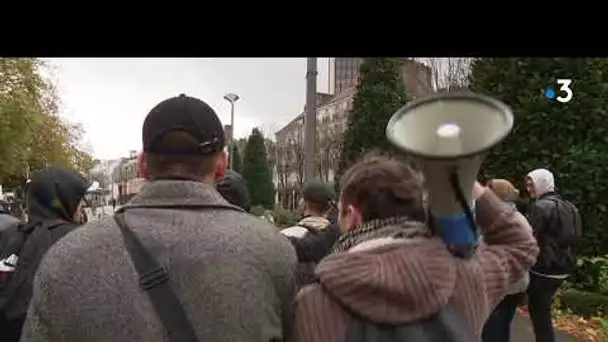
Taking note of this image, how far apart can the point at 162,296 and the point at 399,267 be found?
1.93ft

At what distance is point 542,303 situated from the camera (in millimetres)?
5895

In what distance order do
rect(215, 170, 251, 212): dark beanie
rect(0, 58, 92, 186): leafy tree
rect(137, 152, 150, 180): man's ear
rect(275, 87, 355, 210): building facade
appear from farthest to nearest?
rect(275, 87, 355, 210): building facade, rect(0, 58, 92, 186): leafy tree, rect(215, 170, 251, 212): dark beanie, rect(137, 152, 150, 180): man's ear

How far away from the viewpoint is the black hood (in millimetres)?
3727

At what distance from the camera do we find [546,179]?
5965 millimetres

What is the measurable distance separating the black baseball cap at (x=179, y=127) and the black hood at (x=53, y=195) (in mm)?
2076

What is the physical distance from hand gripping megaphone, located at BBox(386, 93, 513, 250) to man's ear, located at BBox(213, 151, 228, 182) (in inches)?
18.4

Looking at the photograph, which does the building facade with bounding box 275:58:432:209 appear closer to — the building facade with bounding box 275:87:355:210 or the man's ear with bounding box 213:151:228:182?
the building facade with bounding box 275:87:355:210

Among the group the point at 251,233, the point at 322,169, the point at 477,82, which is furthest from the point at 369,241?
the point at 322,169

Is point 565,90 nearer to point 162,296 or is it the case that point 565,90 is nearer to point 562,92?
Result: point 562,92

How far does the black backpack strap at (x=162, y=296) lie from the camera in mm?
1636

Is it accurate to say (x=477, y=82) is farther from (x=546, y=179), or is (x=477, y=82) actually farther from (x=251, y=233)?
(x=251, y=233)

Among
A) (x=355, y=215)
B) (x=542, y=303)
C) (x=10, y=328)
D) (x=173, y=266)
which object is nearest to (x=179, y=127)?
(x=173, y=266)

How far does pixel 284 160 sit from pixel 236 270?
52396 mm

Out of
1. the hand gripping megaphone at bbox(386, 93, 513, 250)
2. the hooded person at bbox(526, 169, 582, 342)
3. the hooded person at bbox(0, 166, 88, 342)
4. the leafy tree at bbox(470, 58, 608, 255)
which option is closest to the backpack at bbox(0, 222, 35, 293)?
the hooded person at bbox(0, 166, 88, 342)
